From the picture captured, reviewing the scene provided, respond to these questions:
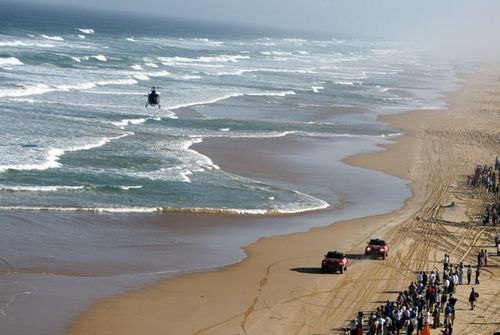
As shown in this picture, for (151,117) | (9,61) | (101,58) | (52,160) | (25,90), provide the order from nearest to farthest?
(52,160), (151,117), (25,90), (9,61), (101,58)

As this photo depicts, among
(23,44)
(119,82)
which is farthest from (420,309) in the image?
A: (23,44)

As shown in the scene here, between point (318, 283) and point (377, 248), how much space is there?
4.06 metres

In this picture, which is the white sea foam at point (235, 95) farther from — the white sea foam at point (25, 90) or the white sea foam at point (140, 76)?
the white sea foam at point (140, 76)

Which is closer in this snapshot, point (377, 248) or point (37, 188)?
point (377, 248)

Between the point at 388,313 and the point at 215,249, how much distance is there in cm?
825

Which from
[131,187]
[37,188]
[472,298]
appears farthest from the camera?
[131,187]

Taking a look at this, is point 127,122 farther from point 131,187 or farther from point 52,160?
point 131,187

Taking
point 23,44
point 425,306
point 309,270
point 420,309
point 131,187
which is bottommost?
point 309,270

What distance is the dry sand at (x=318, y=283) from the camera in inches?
974

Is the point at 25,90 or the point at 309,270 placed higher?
the point at 25,90

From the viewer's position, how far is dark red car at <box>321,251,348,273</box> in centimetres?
2992

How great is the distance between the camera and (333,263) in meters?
29.9

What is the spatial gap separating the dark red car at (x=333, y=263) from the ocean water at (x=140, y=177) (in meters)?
3.28

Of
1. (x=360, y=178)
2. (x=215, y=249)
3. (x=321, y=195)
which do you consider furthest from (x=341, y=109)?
(x=215, y=249)
